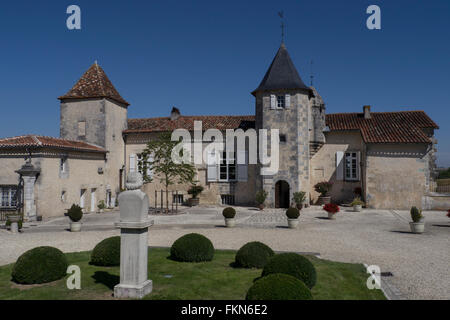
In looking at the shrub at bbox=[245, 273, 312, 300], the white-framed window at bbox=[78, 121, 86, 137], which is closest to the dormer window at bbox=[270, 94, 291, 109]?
the white-framed window at bbox=[78, 121, 86, 137]

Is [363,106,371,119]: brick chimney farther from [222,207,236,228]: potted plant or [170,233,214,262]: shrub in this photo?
[170,233,214,262]: shrub

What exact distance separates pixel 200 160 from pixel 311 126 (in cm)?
820

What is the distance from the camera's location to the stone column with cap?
21.2 feet

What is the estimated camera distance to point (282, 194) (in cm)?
2517

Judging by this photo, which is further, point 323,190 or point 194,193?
point 194,193

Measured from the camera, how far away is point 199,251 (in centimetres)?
927

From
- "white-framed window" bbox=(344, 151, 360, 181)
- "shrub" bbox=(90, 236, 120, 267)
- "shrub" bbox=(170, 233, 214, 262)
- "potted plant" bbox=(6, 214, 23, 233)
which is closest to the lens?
"shrub" bbox=(90, 236, 120, 267)

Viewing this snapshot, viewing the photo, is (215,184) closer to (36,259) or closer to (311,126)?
(311,126)

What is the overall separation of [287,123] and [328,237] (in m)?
11.0

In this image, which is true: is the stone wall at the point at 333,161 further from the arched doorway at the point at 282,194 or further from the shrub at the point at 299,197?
the shrub at the point at 299,197

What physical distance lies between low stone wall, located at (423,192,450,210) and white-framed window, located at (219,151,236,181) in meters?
12.5

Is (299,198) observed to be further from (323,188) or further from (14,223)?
(14,223)

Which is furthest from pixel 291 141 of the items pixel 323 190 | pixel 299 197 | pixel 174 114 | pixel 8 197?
pixel 8 197
